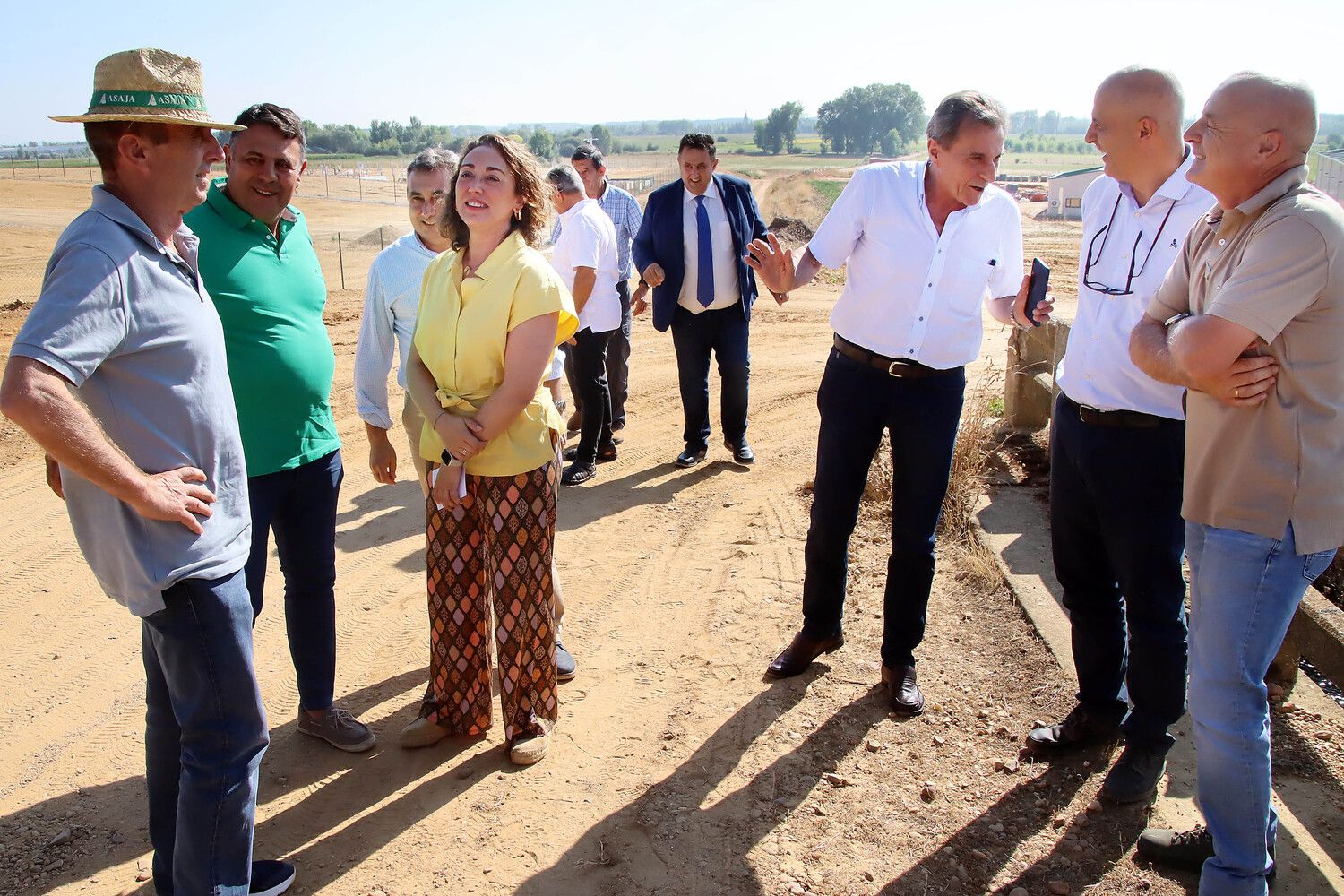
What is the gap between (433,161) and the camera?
Result: 3801 millimetres

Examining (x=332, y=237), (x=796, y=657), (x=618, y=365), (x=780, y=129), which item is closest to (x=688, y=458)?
(x=618, y=365)

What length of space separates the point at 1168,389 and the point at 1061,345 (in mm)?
3005

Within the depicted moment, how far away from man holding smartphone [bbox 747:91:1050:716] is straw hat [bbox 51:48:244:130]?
6.86 ft

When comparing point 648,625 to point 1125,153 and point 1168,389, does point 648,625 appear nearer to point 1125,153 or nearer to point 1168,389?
point 1168,389

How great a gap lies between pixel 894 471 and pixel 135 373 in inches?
102

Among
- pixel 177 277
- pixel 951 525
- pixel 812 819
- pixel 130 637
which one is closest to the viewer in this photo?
pixel 177 277

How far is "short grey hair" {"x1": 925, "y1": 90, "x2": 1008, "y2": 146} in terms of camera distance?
3.41 metres

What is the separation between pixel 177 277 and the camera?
232 cm

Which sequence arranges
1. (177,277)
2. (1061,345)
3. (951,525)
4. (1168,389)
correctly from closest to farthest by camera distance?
(177,277) < (1168,389) < (951,525) < (1061,345)

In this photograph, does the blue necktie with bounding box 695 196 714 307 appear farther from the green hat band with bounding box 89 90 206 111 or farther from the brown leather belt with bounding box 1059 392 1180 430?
the green hat band with bounding box 89 90 206 111

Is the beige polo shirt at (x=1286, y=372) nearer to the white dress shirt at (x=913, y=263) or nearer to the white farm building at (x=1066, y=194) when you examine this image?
the white dress shirt at (x=913, y=263)

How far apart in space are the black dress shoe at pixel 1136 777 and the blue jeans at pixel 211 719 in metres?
Answer: 2.62

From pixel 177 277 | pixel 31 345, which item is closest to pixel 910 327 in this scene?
pixel 177 277

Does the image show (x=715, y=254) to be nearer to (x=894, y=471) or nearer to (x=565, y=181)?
(x=565, y=181)
